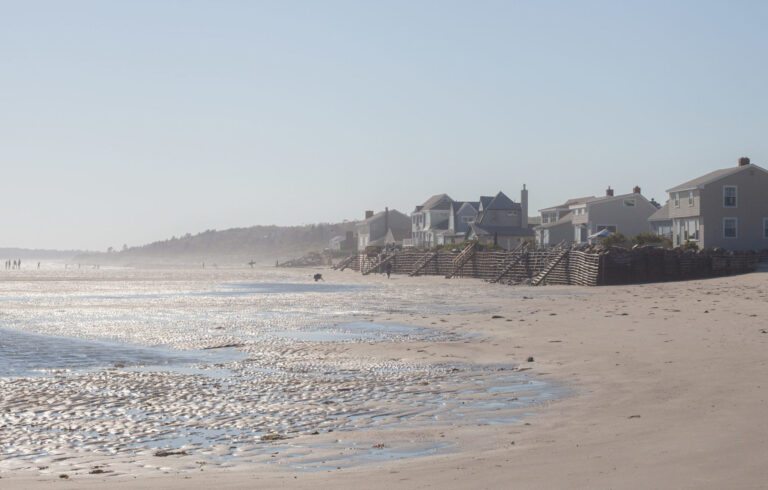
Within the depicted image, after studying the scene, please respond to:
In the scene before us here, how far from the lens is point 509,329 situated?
2116 centimetres

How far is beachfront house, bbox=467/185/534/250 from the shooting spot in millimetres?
92562

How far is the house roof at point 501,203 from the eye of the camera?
309 feet

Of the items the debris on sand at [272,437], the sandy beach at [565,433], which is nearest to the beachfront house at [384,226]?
the sandy beach at [565,433]

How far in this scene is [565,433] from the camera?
8.50m

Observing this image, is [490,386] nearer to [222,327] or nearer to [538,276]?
[222,327]

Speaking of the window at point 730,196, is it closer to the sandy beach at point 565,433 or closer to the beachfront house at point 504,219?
the beachfront house at point 504,219

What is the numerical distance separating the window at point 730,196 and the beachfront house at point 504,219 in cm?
3632

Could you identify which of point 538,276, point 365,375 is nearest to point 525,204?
point 538,276

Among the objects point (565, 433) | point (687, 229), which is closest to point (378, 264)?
point (687, 229)

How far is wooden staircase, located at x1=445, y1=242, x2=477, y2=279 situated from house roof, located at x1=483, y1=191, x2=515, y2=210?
29.9m

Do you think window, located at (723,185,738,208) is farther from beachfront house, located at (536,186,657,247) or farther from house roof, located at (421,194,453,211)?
house roof, located at (421,194,453,211)

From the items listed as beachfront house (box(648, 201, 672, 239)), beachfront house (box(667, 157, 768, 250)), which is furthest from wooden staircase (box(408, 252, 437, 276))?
beachfront house (box(667, 157, 768, 250))

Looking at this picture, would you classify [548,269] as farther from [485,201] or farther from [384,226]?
[384,226]

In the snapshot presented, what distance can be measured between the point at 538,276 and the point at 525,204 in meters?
46.2
